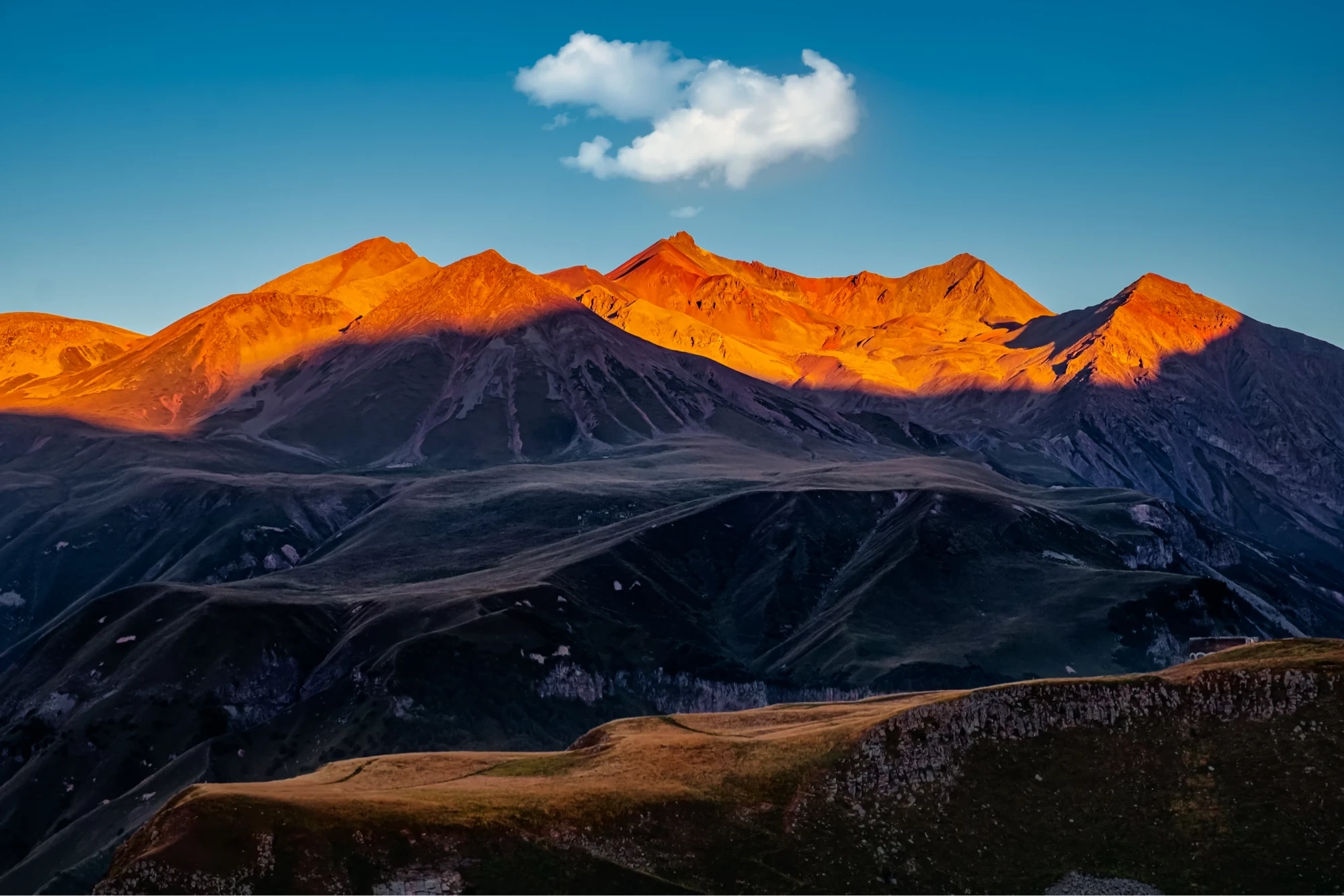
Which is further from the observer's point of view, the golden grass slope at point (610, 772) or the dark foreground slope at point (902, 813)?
the golden grass slope at point (610, 772)

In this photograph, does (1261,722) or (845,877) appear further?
(1261,722)

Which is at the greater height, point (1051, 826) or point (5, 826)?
point (1051, 826)

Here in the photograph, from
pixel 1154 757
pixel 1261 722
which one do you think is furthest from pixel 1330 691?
pixel 1154 757

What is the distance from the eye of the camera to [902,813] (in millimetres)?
76875

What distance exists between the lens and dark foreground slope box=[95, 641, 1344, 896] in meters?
69.6

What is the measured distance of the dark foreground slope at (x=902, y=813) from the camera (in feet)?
228

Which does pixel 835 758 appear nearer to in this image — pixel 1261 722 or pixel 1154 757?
pixel 1154 757

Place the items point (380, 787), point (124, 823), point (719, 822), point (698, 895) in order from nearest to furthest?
1. point (698, 895)
2. point (719, 822)
3. point (380, 787)
4. point (124, 823)

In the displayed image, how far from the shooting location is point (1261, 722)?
77875 mm

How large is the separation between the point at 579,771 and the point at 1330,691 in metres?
46.3

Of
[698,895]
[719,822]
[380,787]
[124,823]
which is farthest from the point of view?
[124,823]

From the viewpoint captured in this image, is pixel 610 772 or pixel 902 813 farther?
pixel 610 772

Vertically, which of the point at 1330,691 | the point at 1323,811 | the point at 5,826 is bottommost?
the point at 5,826

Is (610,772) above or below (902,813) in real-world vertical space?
A: below
